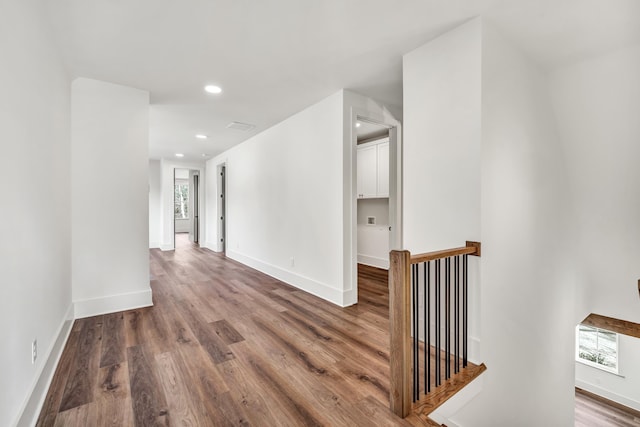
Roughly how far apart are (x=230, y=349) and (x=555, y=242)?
3247 mm

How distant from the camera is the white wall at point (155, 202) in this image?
7500 mm

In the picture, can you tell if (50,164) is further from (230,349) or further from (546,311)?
(546,311)

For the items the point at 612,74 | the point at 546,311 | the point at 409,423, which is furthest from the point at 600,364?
the point at 409,423

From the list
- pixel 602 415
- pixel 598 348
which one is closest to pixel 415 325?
pixel 602 415

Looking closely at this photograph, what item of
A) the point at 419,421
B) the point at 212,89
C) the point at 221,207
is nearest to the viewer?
the point at 419,421

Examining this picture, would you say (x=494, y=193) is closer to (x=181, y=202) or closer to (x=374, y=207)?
(x=374, y=207)

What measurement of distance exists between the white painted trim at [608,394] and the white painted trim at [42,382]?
7.78m

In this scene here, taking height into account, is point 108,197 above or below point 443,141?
below

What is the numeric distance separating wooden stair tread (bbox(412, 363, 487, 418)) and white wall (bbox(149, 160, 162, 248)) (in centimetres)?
776

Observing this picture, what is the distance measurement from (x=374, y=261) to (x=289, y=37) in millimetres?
3948

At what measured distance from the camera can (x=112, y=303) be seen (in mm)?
2916

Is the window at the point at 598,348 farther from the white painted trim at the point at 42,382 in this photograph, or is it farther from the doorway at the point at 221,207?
the doorway at the point at 221,207

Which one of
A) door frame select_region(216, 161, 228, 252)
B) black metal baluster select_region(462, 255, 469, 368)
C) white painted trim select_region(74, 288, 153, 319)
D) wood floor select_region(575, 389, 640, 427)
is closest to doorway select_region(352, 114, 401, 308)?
black metal baluster select_region(462, 255, 469, 368)

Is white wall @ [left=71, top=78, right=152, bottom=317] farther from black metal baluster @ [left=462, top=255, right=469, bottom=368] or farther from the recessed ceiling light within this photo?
black metal baluster @ [left=462, top=255, right=469, bottom=368]
